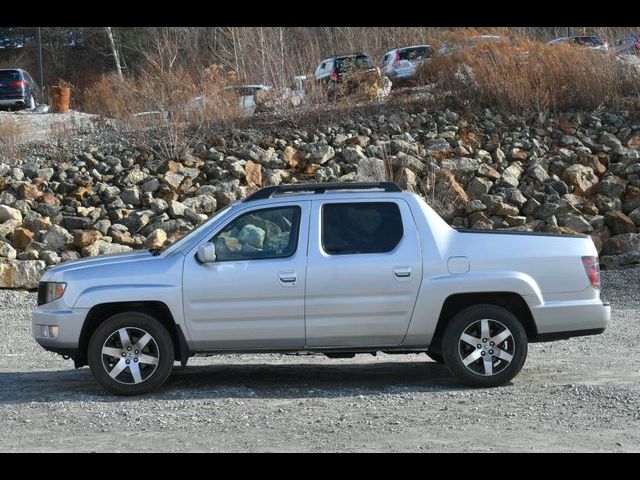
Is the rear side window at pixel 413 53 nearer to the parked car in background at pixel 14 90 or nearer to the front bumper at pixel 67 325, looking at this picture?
the parked car in background at pixel 14 90

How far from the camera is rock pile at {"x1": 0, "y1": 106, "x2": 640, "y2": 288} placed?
2005 cm

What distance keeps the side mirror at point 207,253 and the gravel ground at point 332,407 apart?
1.24 m

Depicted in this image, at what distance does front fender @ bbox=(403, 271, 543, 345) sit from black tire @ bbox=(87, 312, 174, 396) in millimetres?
2206

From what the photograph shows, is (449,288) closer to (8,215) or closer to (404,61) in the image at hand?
(8,215)

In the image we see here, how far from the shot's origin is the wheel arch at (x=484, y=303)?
962cm

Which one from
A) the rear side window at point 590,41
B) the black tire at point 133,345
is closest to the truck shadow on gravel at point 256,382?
the black tire at point 133,345

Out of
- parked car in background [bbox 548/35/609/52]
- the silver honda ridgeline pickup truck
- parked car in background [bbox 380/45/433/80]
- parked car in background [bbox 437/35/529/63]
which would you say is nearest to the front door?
the silver honda ridgeline pickup truck

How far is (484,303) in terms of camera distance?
9664 millimetres

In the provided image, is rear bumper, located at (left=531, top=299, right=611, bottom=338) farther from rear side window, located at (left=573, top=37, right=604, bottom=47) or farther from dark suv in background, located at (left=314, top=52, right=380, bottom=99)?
rear side window, located at (left=573, top=37, right=604, bottom=47)

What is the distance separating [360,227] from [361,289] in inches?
24.3

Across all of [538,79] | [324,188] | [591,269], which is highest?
[538,79]

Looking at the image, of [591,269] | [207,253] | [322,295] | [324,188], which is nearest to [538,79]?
[591,269]

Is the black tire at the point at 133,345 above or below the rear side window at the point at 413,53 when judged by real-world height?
below

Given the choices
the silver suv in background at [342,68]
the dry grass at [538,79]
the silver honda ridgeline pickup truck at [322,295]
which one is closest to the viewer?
the silver honda ridgeline pickup truck at [322,295]
